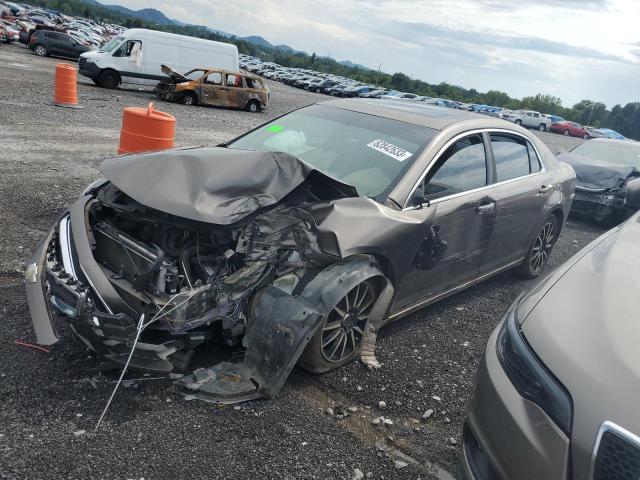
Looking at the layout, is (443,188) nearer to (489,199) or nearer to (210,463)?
(489,199)

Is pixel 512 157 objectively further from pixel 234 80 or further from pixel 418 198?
pixel 234 80

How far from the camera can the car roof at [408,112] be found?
13.8 ft

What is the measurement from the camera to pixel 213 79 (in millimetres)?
19562

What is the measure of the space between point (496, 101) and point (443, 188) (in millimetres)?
79766

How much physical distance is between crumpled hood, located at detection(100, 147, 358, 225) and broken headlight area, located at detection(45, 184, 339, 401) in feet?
0.34

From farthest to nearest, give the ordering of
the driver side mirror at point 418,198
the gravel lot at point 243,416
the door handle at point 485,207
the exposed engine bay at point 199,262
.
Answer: the door handle at point 485,207 < the driver side mirror at point 418,198 < the exposed engine bay at point 199,262 < the gravel lot at point 243,416

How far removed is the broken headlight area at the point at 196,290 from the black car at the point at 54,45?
30495 mm

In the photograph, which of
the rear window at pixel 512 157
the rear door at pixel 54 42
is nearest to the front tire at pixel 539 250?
the rear window at pixel 512 157

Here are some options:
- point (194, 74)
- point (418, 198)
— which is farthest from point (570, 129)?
point (418, 198)

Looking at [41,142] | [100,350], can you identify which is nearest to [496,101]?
[41,142]

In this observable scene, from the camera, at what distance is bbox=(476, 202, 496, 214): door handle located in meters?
4.18

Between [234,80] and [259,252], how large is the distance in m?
18.3

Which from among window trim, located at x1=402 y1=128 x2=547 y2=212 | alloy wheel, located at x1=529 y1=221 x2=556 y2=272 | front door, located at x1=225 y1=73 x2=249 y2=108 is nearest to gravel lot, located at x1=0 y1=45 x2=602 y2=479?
window trim, located at x1=402 y1=128 x2=547 y2=212

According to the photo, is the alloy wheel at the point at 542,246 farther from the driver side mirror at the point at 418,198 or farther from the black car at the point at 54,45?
the black car at the point at 54,45
